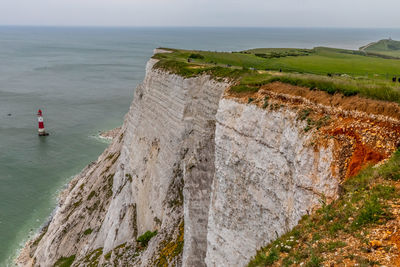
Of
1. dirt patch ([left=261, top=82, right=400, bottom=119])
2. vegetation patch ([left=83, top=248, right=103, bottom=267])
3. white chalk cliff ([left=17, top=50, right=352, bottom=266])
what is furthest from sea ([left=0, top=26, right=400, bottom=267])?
dirt patch ([left=261, top=82, right=400, bottom=119])

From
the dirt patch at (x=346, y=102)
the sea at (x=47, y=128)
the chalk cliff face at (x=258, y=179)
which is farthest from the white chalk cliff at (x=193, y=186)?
the sea at (x=47, y=128)

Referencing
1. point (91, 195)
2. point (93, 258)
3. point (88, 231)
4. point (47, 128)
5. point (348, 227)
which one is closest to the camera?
point (348, 227)

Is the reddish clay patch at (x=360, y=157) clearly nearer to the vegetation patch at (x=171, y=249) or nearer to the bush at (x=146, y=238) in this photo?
the vegetation patch at (x=171, y=249)

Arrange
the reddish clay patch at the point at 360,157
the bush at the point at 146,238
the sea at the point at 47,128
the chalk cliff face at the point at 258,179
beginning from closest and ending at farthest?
the reddish clay patch at the point at 360,157 → the chalk cliff face at the point at 258,179 → the bush at the point at 146,238 → the sea at the point at 47,128

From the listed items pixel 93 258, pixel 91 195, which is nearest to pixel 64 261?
pixel 93 258

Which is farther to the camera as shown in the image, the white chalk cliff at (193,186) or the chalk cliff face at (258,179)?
the white chalk cliff at (193,186)

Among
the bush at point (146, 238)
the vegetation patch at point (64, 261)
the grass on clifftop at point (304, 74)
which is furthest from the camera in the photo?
the vegetation patch at point (64, 261)

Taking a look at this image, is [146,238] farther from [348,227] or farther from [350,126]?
[348,227]
